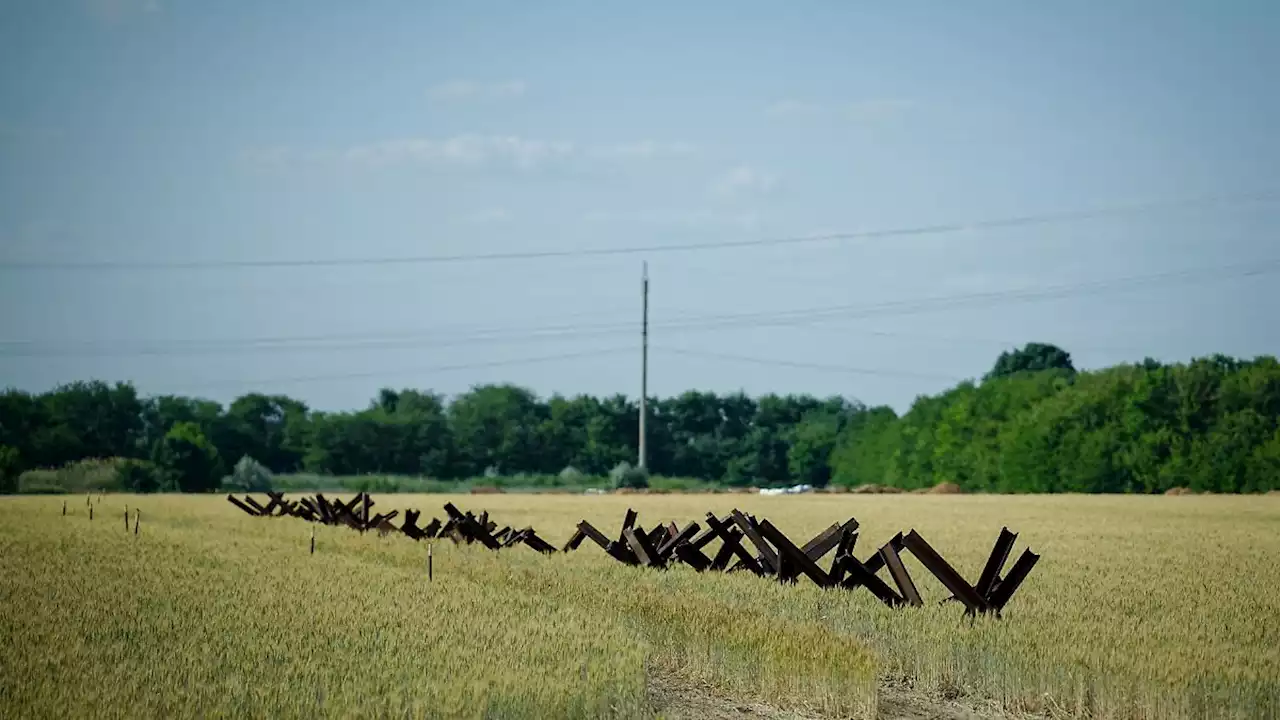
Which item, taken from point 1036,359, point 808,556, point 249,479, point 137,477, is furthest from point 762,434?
point 808,556

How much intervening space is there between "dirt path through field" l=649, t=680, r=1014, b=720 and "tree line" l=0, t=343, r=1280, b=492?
6685cm

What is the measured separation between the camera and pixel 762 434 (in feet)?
436

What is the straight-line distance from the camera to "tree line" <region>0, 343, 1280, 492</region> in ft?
258

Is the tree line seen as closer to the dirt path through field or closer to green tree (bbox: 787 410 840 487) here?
green tree (bbox: 787 410 840 487)

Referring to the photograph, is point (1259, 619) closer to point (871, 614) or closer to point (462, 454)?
point (871, 614)

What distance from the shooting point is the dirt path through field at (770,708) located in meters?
11.4

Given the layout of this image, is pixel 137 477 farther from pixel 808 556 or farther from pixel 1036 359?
pixel 1036 359

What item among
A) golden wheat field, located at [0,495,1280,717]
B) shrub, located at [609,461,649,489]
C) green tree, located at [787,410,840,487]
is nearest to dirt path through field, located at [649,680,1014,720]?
golden wheat field, located at [0,495,1280,717]

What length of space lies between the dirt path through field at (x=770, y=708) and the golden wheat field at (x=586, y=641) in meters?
0.06

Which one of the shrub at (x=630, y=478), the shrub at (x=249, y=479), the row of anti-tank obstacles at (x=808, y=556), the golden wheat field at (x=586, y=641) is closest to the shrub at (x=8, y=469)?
the shrub at (x=249, y=479)

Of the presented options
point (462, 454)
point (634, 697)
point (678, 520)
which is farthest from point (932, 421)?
point (634, 697)

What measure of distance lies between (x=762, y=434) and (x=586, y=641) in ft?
397

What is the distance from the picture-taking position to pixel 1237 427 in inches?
2997

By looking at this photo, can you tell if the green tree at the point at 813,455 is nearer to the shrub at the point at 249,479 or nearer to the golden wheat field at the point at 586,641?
the shrub at the point at 249,479
